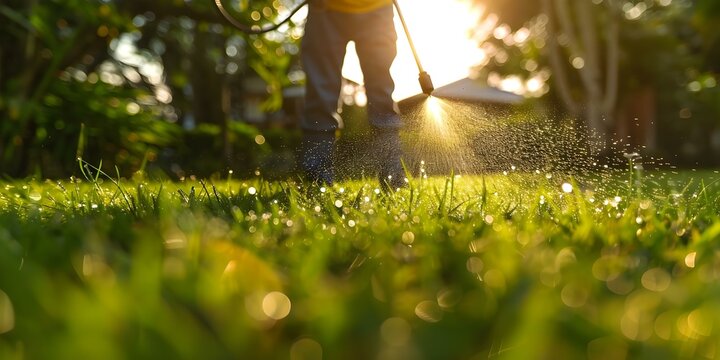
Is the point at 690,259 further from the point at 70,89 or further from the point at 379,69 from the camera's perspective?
the point at 70,89

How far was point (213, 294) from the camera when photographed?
27.0 inches

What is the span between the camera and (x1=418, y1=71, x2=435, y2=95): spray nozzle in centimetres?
308

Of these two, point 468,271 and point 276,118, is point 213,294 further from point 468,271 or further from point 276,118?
point 276,118

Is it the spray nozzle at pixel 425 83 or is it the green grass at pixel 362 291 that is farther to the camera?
the spray nozzle at pixel 425 83

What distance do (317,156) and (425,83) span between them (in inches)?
24.0

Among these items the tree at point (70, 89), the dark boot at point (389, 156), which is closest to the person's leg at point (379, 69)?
the dark boot at point (389, 156)

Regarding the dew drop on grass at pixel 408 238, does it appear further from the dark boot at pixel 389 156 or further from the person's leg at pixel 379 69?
the person's leg at pixel 379 69

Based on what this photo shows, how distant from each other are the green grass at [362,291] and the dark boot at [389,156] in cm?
147

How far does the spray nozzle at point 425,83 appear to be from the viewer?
308 centimetres

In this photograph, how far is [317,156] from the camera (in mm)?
3322

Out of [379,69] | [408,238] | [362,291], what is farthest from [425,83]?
[362,291]

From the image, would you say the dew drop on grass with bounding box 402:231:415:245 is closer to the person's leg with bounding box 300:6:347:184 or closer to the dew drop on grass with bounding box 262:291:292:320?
the dew drop on grass with bounding box 262:291:292:320

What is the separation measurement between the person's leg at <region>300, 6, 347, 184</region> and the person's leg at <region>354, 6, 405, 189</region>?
0.12 m

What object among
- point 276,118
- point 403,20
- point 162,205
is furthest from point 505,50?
point 162,205
